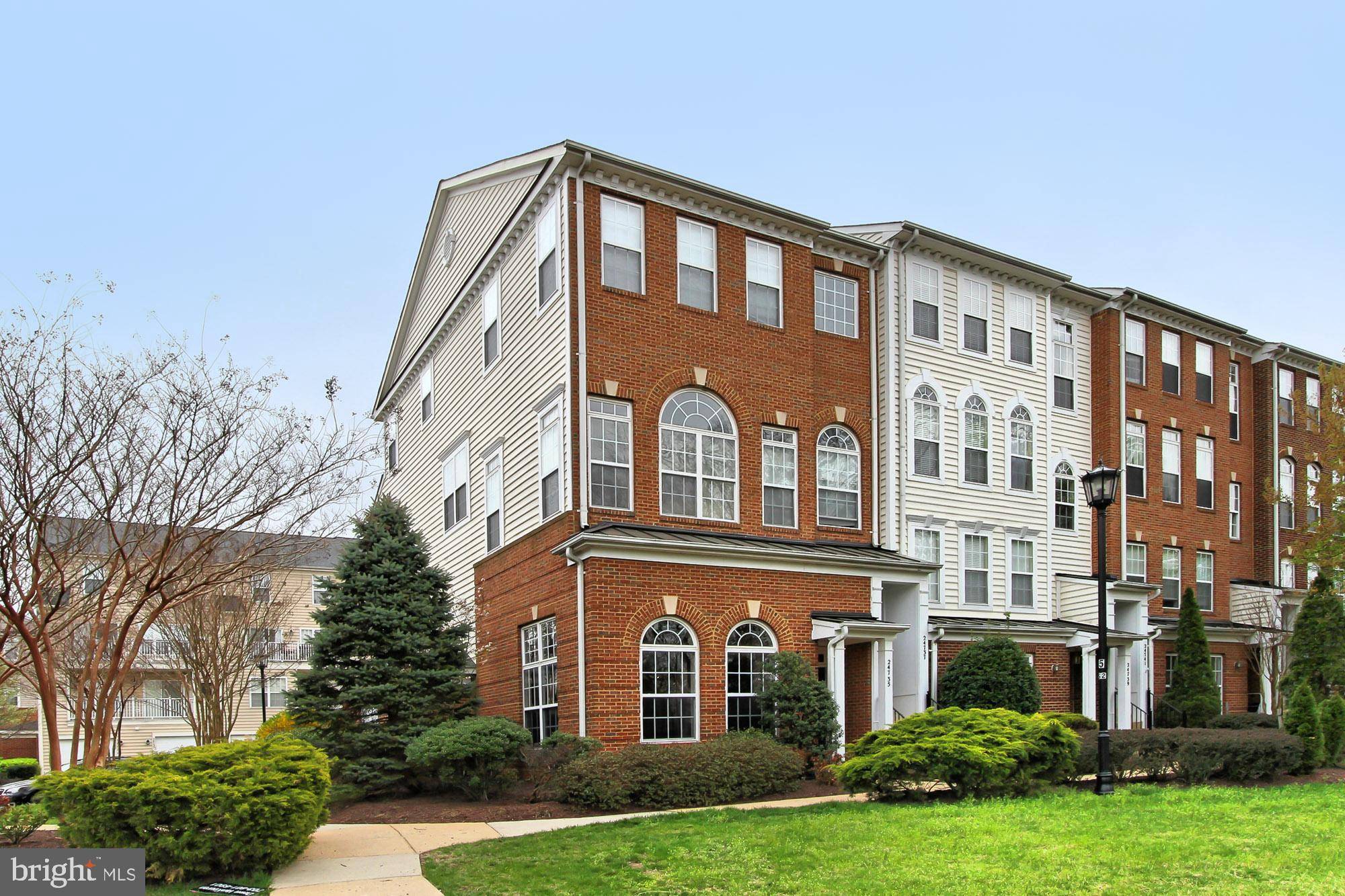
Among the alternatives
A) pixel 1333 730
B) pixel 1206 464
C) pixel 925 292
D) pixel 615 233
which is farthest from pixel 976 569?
pixel 615 233

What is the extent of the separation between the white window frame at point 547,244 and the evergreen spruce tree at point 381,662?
198 inches

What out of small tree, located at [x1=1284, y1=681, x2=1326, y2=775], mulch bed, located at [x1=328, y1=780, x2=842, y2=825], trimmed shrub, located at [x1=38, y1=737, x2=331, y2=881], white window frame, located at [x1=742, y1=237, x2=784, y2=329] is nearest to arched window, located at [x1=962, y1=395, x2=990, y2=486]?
white window frame, located at [x1=742, y1=237, x2=784, y2=329]

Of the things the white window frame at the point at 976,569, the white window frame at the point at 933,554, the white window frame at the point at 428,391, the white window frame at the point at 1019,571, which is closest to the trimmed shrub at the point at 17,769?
the white window frame at the point at 428,391

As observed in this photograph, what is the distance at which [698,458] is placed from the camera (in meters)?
21.0

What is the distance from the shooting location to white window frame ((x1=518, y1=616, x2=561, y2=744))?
19797mm

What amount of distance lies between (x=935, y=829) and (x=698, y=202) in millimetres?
13274

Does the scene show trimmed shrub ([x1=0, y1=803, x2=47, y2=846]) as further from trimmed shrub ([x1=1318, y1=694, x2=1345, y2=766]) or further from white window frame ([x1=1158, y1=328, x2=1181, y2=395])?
white window frame ([x1=1158, y1=328, x2=1181, y2=395])

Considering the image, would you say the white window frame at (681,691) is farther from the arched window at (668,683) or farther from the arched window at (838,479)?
the arched window at (838,479)

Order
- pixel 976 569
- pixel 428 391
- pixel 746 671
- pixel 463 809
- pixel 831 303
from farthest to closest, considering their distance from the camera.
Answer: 1. pixel 428 391
2. pixel 976 569
3. pixel 831 303
4. pixel 746 671
5. pixel 463 809

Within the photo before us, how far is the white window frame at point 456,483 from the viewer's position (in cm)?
2641

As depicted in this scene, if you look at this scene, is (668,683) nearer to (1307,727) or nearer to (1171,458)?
(1307,727)

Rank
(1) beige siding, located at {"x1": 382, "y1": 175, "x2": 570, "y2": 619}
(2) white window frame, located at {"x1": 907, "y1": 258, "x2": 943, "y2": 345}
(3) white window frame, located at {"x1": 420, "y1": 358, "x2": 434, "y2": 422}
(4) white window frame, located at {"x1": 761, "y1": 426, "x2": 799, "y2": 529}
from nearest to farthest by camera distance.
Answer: (1) beige siding, located at {"x1": 382, "y1": 175, "x2": 570, "y2": 619}
(4) white window frame, located at {"x1": 761, "y1": 426, "x2": 799, "y2": 529}
(2) white window frame, located at {"x1": 907, "y1": 258, "x2": 943, "y2": 345}
(3) white window frame, located at {"x1": 420, "y1": 358, "x2": 434, "y2": 422}

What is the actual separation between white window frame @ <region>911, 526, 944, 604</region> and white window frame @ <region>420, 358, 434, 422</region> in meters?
13.2

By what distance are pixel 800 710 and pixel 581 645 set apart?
390 cm
